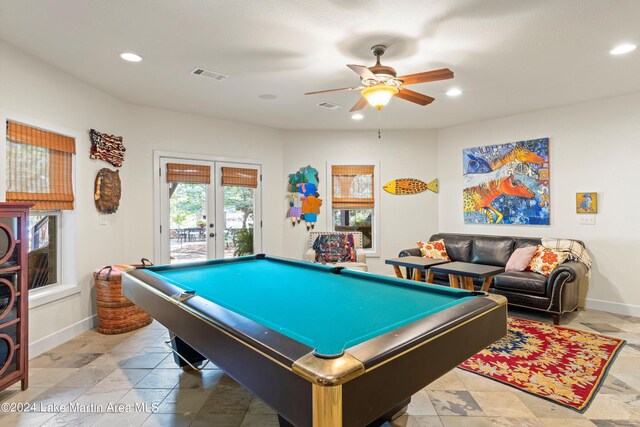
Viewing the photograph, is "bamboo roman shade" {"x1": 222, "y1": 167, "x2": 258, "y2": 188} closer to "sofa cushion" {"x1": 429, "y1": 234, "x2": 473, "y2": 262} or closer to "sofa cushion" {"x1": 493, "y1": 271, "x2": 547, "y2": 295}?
"sofa cushion" {"x1": 429, "y1": 234, "x2": 473, "y2": 262}

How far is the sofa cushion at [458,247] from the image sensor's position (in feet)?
16.4

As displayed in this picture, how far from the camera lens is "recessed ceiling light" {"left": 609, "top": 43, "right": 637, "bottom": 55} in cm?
280

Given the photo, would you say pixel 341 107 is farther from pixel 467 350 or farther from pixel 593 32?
pixel 467 350

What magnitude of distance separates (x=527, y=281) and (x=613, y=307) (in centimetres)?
137

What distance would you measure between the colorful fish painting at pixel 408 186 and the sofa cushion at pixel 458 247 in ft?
3.16

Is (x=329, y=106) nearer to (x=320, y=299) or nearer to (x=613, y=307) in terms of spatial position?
(x=320, y=299)

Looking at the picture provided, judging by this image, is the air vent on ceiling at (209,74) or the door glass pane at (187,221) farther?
the door glass pane at (187,221)

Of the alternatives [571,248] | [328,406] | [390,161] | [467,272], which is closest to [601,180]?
[571,248]

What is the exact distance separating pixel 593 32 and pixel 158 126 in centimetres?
467

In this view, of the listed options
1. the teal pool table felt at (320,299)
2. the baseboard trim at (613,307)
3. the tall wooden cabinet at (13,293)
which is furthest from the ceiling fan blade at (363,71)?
the baseboard trim at (613,307)

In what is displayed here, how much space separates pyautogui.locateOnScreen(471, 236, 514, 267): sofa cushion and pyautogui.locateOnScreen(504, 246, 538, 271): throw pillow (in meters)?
0.23

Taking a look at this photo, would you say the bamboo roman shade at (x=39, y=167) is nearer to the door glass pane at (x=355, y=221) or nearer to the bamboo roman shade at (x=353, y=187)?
the bamboo roman shade at (x=353, y=187)

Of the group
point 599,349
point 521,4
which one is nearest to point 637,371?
point 599,349

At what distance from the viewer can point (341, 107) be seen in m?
4.50
